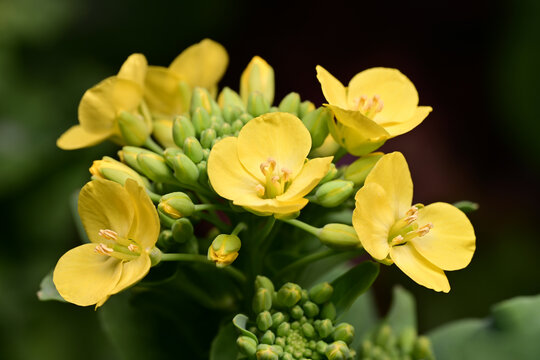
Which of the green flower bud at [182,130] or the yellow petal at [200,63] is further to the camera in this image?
the yellow petal at [200,63]

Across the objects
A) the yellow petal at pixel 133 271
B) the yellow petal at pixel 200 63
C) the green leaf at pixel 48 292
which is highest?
the yellow petal at pixel 200 63

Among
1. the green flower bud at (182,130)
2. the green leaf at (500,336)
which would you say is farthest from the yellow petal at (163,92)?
the green leaf at (500,336)

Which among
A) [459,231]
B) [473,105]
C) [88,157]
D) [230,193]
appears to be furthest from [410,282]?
[230,193]

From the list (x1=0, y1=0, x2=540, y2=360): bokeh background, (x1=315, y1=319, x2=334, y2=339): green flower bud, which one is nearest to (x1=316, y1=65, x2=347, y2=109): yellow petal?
(x1=315, y1=319, x2=334, y2=339): green flower bud

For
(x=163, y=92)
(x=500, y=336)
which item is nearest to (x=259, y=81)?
(x=163, y=92)

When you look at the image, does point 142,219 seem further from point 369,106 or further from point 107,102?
point 369,106

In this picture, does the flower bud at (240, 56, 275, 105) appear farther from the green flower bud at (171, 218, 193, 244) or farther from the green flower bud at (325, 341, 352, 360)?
the green flower bud at (325, 341, 352, 360)

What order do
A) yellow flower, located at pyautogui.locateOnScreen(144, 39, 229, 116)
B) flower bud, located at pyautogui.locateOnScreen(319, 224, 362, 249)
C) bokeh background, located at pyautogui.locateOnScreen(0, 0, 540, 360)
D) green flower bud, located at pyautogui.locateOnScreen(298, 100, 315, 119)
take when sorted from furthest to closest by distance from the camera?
1. bokeh background, located at pyautogui.locateOnScreen(0, 0, 540, 360)
2. yellow flower, located at pyautogui.locateOnScreen(144, 39, 229, 116)
3. green flower bud, located at pyautogui.locateOnScreen(298, 100, 315, 119)
4. flower bud, located at pyautogui.locateOnScreen(319, 224, 362, 249)

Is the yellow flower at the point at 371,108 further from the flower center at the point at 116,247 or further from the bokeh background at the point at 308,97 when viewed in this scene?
the bokeh background at the point at 308,97
